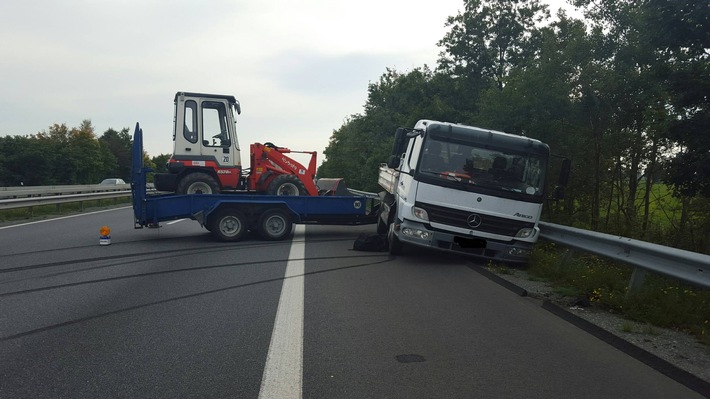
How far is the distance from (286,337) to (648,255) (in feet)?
14.3

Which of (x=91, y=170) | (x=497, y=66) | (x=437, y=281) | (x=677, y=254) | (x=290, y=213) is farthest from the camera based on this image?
(x=91, y=170)

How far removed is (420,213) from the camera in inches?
381

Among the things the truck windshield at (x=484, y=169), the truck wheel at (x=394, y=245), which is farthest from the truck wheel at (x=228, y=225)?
the truck windshield at (x=484, y=169)

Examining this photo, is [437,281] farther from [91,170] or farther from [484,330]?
[91,170]

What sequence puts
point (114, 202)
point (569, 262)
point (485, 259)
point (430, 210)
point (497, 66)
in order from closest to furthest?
point (569, 262), point (430, 210), point (485, 259), point (114, 202), point (497, 66)

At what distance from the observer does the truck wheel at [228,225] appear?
12.5 meters

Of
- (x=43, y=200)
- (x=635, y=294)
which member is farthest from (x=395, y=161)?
(x=43, y=200)

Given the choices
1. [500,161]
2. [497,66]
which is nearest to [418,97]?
[497,66]

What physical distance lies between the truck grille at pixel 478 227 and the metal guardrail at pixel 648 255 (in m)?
0.82

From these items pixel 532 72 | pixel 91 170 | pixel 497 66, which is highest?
pixel 497 66

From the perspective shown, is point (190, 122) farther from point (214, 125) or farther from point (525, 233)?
point (525, 233)

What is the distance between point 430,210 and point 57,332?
6.05 metres

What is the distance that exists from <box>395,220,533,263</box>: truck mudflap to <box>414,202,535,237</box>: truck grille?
0.17 meters

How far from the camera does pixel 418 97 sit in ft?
122
